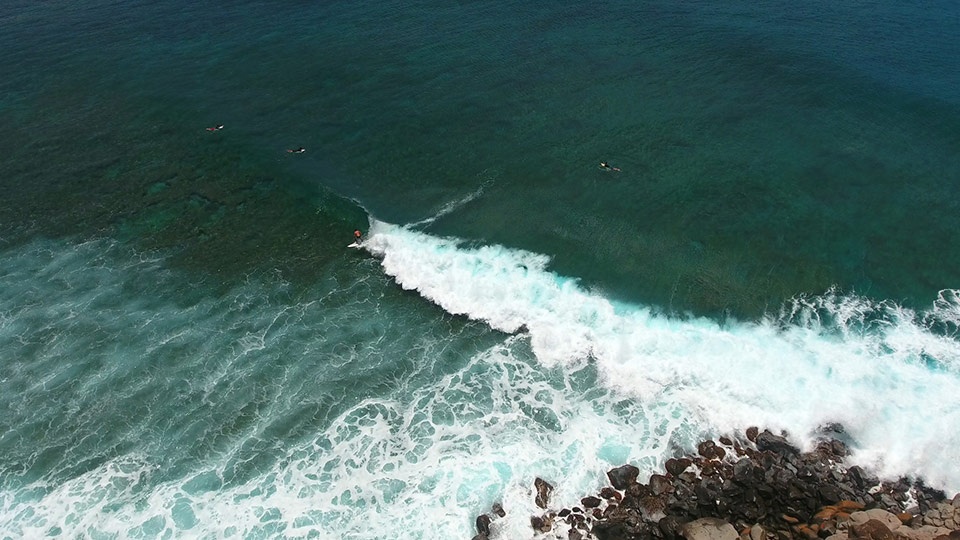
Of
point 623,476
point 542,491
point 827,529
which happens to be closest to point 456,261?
point 542,491

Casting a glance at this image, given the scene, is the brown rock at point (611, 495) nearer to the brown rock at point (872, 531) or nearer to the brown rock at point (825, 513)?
the brown rock at point (825, 513)

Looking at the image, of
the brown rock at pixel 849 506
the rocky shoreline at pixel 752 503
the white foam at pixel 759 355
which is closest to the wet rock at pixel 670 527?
the rocky shoreline at pixel 752 503

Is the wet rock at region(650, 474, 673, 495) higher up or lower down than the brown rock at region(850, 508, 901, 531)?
lower down

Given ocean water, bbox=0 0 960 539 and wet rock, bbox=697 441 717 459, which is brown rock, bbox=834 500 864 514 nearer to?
ocean water, bbox=0 0 960 539

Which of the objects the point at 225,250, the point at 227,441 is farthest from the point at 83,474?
the point at 225,250

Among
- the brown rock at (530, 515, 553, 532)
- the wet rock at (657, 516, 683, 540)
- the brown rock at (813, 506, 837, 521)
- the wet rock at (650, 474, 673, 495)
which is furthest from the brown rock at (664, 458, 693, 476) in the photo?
the brown rock at (530, 515, 553, 532)

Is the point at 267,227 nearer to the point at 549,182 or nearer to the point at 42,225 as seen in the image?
the point at 42,225

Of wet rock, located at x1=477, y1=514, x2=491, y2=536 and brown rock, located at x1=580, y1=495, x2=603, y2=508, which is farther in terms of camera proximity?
brown rock, located at x1=580, y1=495, x2=603, y2=508
